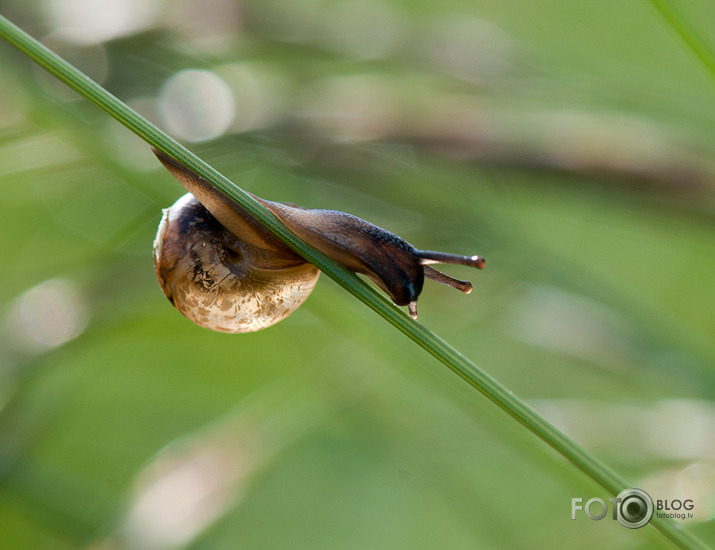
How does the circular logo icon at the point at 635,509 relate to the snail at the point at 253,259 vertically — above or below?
below

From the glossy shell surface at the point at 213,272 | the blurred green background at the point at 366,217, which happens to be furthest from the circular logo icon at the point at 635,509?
the glossy shell surface at the point at 213,272

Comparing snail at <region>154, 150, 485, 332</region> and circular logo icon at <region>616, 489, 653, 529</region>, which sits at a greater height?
snail at <region>154, 150, 485, 332</region>

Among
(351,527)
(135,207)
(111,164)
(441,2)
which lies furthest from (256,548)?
(441,2)

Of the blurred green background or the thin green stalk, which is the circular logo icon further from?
the thin green stalk

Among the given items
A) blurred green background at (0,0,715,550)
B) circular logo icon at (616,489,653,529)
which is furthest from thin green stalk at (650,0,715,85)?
circular logo icon at (616,489,653,529)

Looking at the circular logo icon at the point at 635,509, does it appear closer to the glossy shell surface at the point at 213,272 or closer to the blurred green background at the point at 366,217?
the blurred green background at the point at 366,217

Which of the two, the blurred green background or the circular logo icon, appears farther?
the blurred green background
